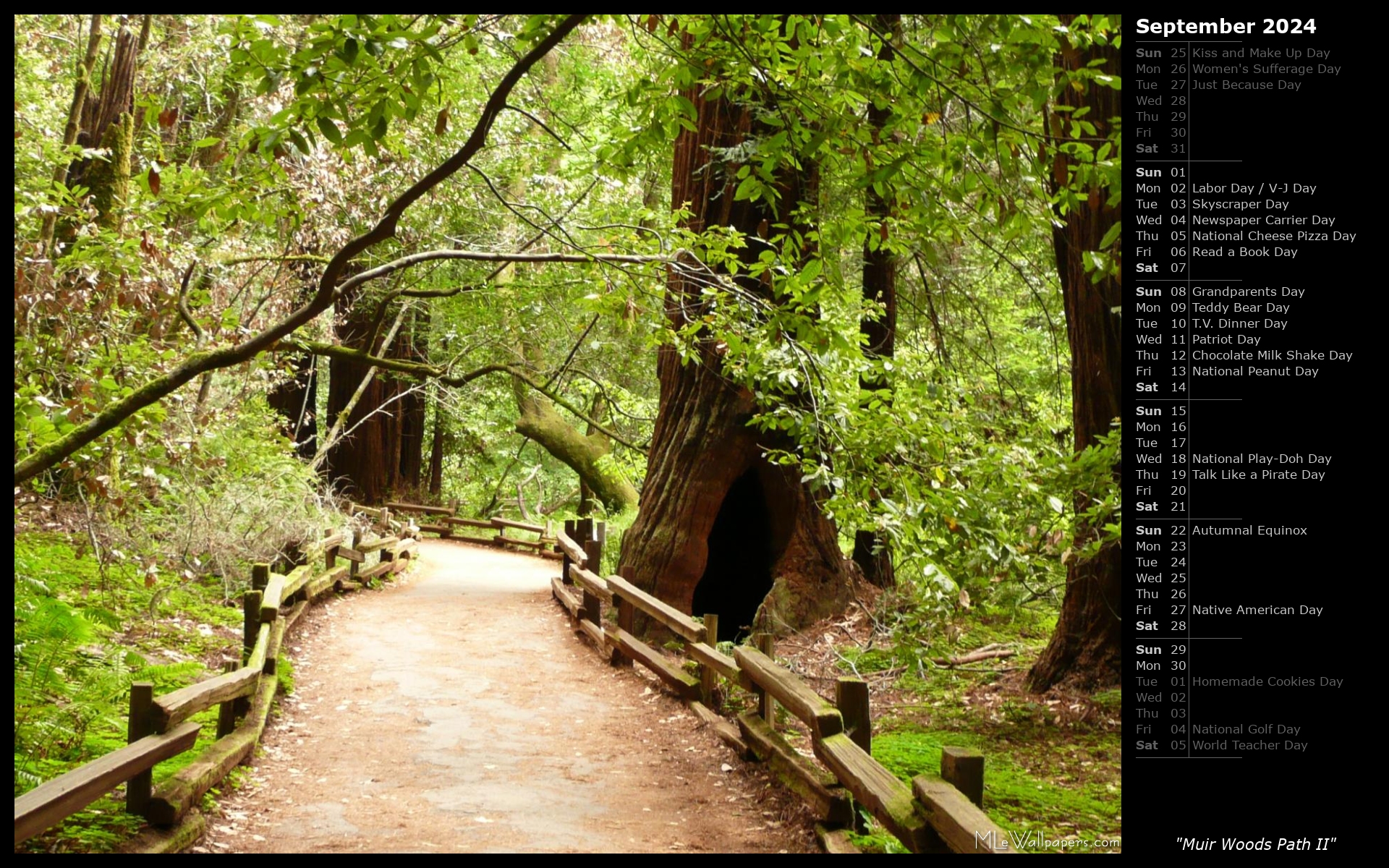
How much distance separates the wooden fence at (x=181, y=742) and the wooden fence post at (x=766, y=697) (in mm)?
3575

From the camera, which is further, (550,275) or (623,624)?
(550,275)

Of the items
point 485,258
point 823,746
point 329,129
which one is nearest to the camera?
point 329,129

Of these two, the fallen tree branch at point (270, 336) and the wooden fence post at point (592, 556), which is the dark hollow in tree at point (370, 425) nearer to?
the wooden fence post at point (592, 556)

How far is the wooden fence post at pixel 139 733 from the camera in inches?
205

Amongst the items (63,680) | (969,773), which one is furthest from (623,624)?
(969,773)

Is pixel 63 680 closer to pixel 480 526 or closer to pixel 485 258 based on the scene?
pixel 485 258

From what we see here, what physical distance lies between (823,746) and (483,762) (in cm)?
291

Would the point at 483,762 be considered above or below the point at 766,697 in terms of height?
below

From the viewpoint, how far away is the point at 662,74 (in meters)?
5.67

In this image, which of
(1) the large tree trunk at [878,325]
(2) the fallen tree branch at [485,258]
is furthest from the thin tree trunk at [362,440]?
(2) the fallen tree branch at [485,258]

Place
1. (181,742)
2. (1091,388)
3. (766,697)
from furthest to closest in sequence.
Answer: (1091,388) < (766,697) < (181,742)

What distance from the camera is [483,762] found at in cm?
743
